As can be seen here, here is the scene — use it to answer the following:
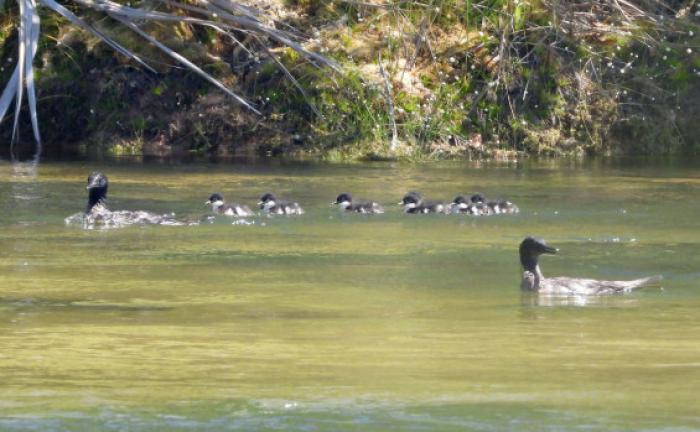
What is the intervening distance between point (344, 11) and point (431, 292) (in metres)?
14.7

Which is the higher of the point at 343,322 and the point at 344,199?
the point at 344,199

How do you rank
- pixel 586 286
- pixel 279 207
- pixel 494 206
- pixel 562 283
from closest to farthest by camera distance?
1. pixel 586 286
2. pixel 562 283
3. pixel 279 207
4. pixel 494 206

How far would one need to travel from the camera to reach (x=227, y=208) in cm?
1698

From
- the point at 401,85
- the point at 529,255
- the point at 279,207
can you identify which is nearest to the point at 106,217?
the point at 279,207

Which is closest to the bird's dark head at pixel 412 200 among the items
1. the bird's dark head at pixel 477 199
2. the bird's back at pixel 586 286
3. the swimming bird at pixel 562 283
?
the bird's dark head at pixel 477 199

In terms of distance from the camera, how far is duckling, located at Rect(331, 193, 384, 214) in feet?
56.0

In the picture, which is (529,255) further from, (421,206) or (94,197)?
(94,197)

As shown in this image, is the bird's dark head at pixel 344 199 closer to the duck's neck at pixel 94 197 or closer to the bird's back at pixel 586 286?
the duck's neck at pixel 94 197

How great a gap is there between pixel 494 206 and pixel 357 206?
53.5 inches

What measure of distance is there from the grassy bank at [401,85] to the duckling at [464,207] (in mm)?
7225

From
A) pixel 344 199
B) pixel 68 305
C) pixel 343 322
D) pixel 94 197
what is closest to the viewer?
pixel 343 322

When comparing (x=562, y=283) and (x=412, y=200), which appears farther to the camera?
(x=412, y=200)

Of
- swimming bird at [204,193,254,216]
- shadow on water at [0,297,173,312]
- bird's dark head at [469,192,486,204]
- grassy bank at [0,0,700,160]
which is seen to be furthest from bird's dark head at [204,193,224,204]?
grassy bank at [0,0,700,160]

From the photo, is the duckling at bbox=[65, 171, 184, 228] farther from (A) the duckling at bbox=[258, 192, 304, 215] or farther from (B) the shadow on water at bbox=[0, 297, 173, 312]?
(B) the shadow on water at bbox=[0, 297, 173, 312]
